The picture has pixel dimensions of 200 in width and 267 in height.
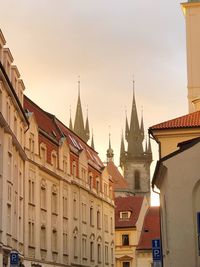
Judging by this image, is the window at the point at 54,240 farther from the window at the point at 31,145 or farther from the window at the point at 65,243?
the window at the point at 31,145

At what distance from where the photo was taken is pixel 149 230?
9519 centimetres

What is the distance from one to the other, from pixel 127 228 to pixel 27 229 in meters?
45.4

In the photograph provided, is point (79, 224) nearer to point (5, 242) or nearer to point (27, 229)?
point (27, 229)

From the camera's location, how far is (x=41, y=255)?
5272cm

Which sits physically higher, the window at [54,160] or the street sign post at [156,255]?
the window at [54,160]

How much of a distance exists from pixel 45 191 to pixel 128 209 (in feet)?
144

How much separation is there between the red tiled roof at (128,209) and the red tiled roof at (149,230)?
2.14 meters

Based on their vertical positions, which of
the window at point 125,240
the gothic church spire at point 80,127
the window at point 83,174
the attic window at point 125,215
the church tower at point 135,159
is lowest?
the window at point 125,240

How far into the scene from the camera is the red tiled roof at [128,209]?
94.3m

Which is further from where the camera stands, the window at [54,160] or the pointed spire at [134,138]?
the pointed spire at [134,138]

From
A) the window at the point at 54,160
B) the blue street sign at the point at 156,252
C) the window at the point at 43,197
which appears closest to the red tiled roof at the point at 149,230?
the window at the point at 54,160

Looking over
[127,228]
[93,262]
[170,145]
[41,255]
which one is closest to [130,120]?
[127,228]

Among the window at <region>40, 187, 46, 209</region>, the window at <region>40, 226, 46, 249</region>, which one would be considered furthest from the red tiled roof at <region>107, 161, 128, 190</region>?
the window at <region>40, 226, 46, 249</region>

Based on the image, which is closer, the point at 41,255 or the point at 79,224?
the point at 41,255
